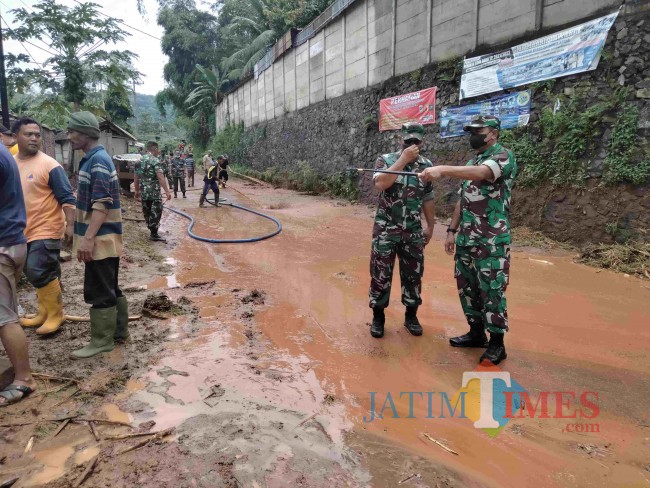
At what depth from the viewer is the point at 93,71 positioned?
14.0m

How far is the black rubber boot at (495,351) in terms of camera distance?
3.25 m

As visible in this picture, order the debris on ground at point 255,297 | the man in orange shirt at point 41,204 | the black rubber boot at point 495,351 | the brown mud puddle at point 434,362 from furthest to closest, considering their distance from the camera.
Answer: the debris on ground at point 255,297, the man in orange shirt at point 41,204, the black rubber boot at point 495,351, the brown mud puddle at point 434,362

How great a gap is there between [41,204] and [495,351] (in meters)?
3.92

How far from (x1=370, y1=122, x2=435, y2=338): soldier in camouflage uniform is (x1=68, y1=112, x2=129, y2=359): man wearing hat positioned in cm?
215

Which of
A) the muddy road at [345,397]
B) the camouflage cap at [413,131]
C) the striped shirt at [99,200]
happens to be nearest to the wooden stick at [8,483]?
the muddy road at [345,397]

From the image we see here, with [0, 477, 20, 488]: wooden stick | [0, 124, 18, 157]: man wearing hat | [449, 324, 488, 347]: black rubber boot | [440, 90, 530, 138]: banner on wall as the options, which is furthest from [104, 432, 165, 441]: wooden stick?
[440, 90, 530, 138]: banner on wall

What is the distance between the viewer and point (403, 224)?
139 inches

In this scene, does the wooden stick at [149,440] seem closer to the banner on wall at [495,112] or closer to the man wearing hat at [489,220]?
the man wearing hat at [489,220]

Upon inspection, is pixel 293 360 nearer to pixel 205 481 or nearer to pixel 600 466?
pixel 205 481

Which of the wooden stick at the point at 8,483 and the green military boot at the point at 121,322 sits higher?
the green military boot at the point at 121,322

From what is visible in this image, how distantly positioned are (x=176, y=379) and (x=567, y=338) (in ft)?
11.3

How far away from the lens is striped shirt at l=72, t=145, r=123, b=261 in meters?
3.17

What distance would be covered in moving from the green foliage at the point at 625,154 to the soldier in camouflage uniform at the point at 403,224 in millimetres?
4982

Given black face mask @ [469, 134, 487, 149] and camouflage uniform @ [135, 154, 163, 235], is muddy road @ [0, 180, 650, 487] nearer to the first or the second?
black face mask @ [469, 134, 487, 149]
